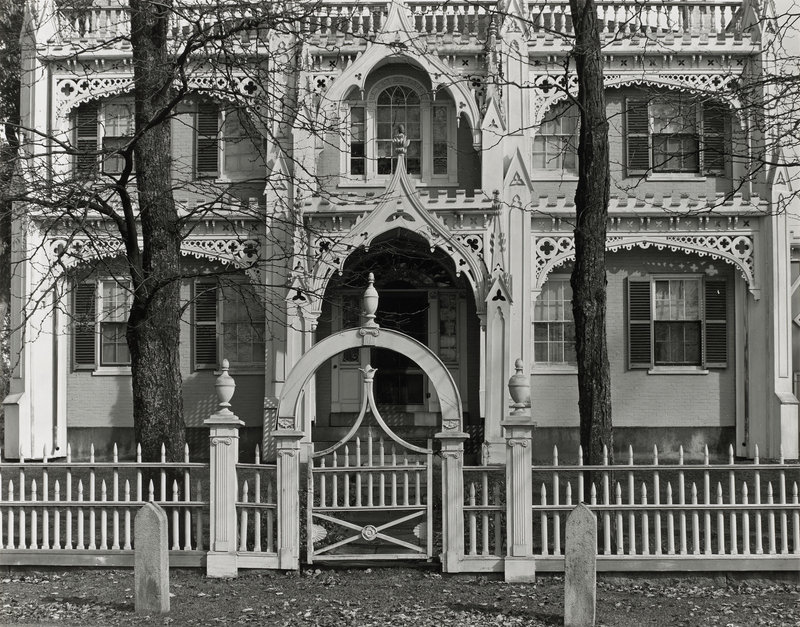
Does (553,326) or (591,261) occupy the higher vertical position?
(591,261)

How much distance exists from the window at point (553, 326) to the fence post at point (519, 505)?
10.7m

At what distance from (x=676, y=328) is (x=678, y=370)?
873 mm

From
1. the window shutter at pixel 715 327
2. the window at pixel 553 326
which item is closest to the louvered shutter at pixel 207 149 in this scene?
the window at pixel 553 326

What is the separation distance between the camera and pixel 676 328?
2027cm

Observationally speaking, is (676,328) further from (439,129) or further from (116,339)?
(116,339)

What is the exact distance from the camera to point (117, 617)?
A: 8516 mm

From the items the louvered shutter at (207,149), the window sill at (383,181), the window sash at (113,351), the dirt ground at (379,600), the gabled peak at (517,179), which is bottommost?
the dirt ground at (379,600)

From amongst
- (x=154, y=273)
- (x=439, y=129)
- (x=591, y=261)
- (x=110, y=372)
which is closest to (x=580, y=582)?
(x=591, y=261)

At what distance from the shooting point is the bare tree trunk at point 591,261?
11.0 meters

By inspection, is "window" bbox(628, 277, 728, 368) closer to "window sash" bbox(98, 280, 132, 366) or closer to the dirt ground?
"window sash" bbox(98, 280, 132, 366)

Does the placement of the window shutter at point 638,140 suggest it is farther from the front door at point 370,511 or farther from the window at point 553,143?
the front door at point 370,511

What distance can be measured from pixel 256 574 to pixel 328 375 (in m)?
11.2

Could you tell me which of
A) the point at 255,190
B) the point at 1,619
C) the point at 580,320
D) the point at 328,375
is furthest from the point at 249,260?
the point at 1,619

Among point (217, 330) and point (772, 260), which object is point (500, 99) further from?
point (217, 330)
